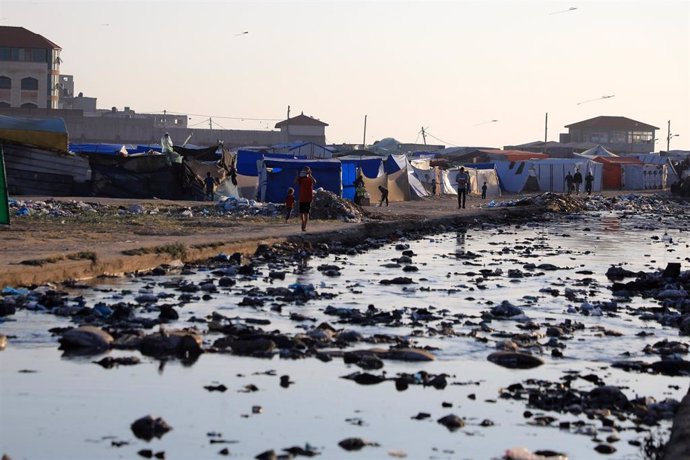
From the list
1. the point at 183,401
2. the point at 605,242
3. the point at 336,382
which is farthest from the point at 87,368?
the point at 605,242

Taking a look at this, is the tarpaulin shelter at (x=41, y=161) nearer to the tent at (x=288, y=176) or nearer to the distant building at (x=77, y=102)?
the tent at (x=288, y=176)

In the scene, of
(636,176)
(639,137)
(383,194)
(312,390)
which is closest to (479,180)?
(383,194)

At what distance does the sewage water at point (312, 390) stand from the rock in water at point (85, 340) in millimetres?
163

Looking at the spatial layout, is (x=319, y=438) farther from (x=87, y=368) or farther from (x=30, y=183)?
(x=30, y=183)

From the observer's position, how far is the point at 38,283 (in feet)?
54.1

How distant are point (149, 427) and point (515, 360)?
4.49m

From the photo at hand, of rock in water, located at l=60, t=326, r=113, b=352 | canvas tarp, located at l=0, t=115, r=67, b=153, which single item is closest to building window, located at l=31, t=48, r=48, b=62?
canvas tarp, located at l=0, t=115, r=67, b=153

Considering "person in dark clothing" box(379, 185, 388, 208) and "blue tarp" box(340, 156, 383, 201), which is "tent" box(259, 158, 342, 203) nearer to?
"blue tarp" box(340, 156, 383, 201)

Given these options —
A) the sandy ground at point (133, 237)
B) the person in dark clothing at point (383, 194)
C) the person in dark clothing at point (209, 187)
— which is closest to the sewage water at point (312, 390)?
the sandy ground at point (133, 237)

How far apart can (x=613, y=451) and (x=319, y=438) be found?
6.64 feet

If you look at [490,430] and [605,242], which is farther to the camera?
[605,242]

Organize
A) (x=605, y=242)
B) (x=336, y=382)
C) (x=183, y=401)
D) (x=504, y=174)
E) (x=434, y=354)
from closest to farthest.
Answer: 1. (x=183, y=401)
2. (x=336, y=382)
3. (x=434, y=354)
4. (x=605, y=242)
5. (x=504, y=174)

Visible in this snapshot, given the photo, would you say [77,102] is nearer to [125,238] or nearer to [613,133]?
[613,133]

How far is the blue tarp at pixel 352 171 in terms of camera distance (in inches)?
1706
